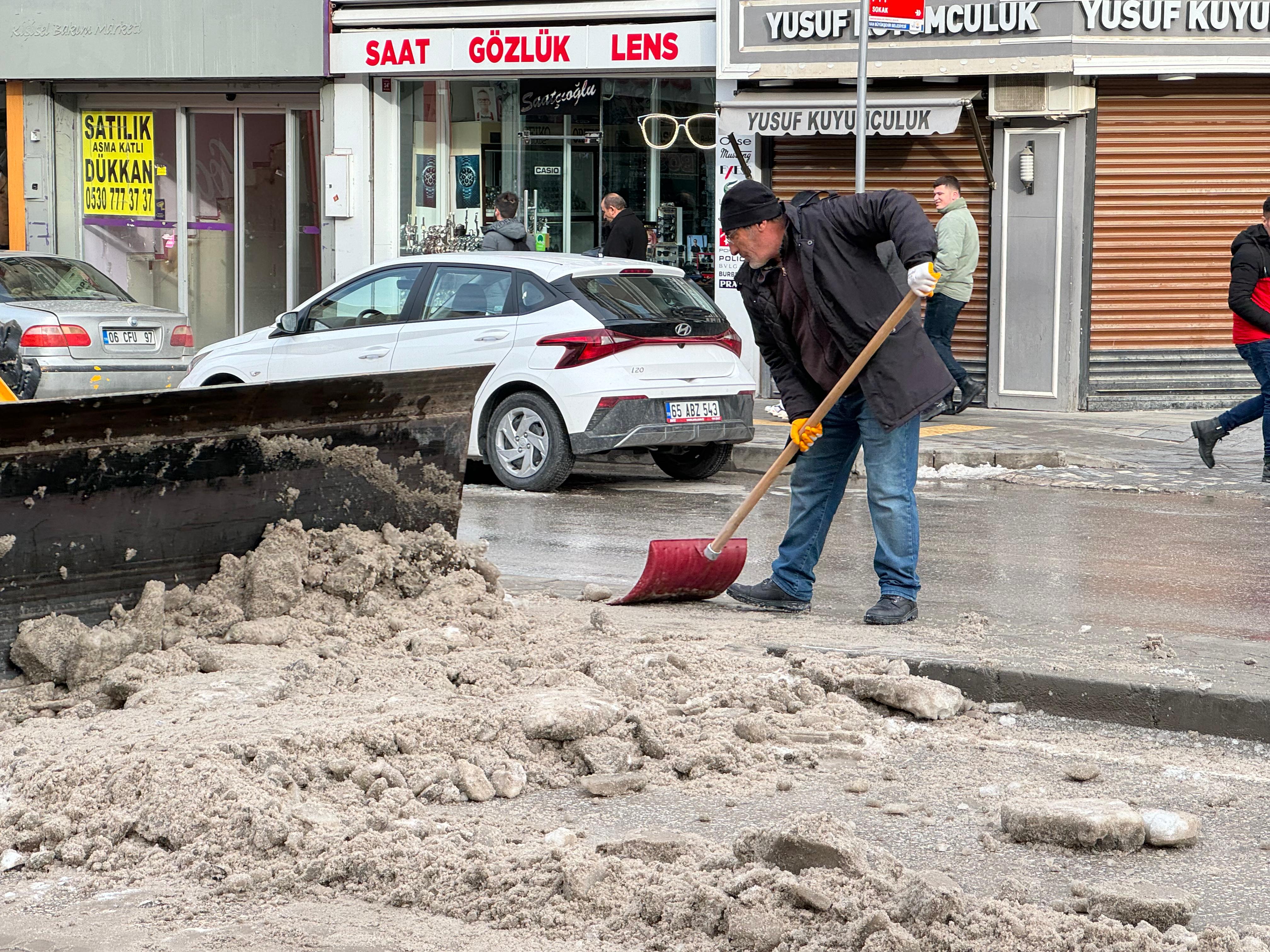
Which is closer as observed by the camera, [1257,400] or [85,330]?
[1257,400]

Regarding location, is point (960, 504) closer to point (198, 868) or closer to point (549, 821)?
point (549, 821)

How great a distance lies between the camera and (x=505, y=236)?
592 inches

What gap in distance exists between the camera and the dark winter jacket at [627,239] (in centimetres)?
1526

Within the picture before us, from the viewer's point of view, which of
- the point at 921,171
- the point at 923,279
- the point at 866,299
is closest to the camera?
the point at 923,279

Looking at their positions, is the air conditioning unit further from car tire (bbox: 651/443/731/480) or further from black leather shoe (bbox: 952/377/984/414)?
car tire (bbox: 651/443/731/480)

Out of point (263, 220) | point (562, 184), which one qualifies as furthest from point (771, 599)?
point (263, 220)

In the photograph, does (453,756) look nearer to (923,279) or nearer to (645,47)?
(923,279)

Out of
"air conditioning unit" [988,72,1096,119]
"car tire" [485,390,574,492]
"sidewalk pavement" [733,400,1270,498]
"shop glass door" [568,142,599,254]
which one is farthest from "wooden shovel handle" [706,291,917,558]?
"shop glass door" [568,142,599,254]

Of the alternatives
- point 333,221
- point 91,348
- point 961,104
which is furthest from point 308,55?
point 961,104

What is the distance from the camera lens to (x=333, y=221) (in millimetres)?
19172

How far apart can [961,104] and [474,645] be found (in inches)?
421

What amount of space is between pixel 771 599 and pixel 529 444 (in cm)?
438

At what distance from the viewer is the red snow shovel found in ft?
22.2

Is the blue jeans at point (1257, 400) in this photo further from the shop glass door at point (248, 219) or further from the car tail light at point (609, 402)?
the shop glass door at point (248, 219)
